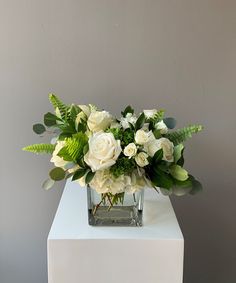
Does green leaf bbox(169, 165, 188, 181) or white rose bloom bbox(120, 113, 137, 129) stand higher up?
white rose bloom bbox(120, 113, 137, 129)

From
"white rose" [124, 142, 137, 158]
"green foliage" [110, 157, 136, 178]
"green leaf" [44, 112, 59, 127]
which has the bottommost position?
"green foliage" [110, 157, 136, 178]

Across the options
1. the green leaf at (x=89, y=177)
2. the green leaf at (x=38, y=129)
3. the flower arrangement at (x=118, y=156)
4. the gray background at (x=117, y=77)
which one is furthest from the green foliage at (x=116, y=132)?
the gray background at (x=117, y=77)

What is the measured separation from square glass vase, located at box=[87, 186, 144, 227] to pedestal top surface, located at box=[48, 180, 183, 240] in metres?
0.02

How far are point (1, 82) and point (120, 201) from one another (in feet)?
2.25

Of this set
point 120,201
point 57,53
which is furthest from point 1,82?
point 120,201

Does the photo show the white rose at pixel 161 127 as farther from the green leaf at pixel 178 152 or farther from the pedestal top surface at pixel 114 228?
the pedestal top surface at pixel 114 228

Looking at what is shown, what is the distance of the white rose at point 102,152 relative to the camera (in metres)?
1.01

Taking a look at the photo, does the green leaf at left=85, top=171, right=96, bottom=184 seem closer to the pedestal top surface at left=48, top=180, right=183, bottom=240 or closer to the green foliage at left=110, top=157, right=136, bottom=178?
the green foliage at left=110, top=157, right=136, bottom=178

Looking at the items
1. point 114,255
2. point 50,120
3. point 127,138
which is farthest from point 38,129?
point 114,255

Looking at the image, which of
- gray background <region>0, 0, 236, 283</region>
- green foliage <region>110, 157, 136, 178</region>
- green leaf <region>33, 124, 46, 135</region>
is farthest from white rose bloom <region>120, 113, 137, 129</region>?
gray background <region>0, 0, 236, 283</region>

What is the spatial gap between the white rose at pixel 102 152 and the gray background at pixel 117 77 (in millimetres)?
570

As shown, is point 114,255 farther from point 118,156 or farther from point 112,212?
point 118,156

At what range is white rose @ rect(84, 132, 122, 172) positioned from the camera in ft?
3.32

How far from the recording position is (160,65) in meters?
1.55
